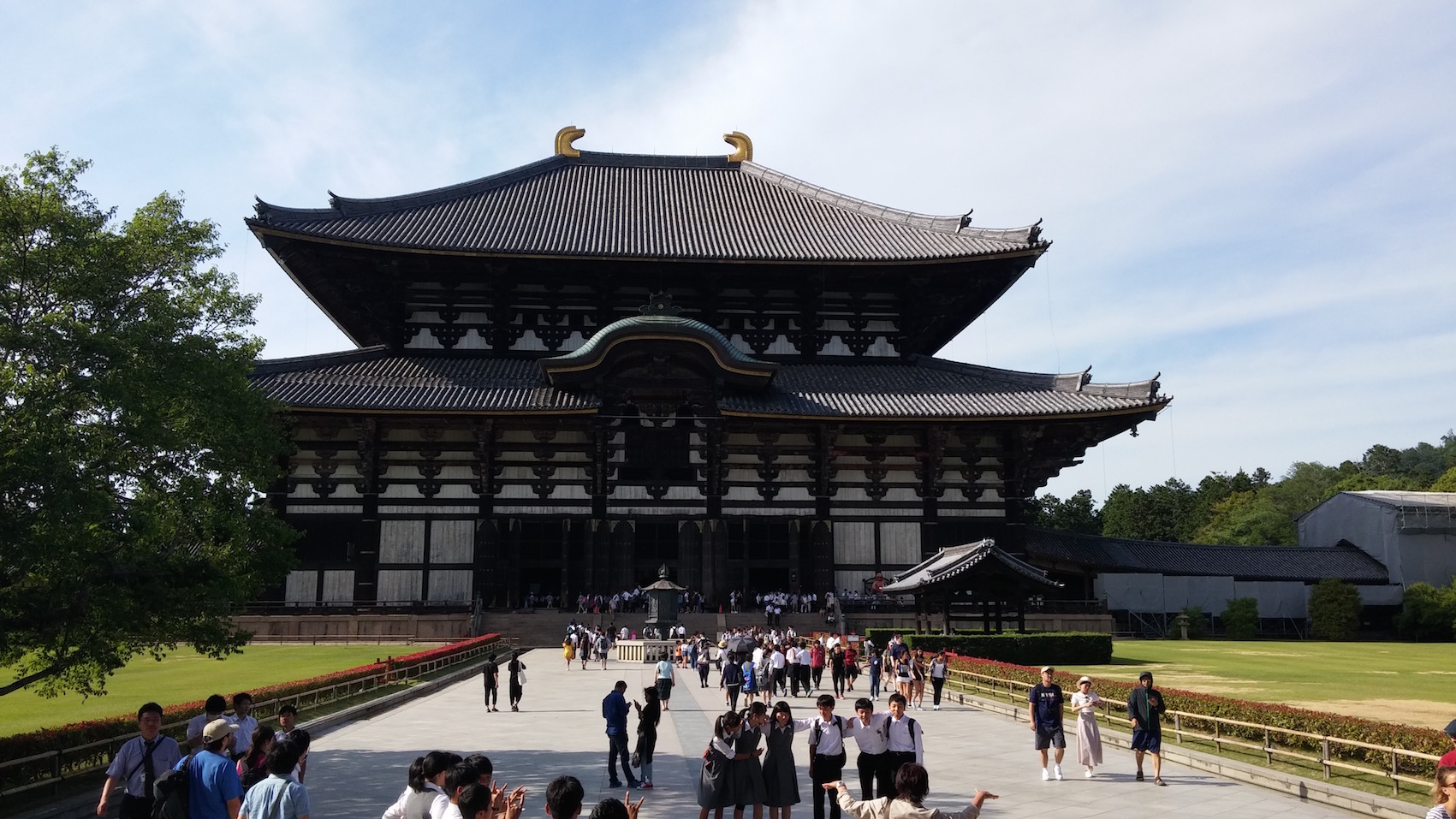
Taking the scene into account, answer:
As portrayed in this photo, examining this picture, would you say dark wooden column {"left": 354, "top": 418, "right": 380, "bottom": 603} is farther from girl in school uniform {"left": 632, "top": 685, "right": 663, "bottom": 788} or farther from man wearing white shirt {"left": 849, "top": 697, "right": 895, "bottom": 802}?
man wearing white shirt {"left": 849, "top": 697, "right": 895, "bottom": 802}

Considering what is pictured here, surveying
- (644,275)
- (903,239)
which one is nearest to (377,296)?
(644,275)

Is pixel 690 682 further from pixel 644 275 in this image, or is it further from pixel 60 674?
pixel 644 275

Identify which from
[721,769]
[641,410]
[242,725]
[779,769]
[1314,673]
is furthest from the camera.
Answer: [641,410]

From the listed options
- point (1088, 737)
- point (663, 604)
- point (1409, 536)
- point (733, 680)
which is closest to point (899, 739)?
point (1088, 737)

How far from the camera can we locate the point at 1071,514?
106188mm

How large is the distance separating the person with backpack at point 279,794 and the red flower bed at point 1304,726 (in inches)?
546

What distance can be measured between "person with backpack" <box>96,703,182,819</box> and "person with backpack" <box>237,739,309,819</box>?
2175 mm

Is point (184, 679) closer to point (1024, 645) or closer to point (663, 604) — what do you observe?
point (663, 604)

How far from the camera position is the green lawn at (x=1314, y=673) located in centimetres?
2270

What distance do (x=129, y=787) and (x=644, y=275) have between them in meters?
40.9

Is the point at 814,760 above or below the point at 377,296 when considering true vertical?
below

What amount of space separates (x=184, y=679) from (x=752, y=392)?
80.4ft

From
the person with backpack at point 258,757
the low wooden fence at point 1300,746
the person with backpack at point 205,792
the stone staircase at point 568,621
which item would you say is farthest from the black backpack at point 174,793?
the stone staircase at point 568,621

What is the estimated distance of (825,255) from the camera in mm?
48312
